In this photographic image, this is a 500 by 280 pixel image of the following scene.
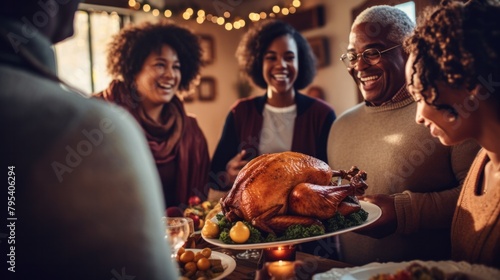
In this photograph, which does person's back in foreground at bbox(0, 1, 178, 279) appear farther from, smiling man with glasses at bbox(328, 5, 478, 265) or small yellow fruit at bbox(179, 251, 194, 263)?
smiling man with glasses at bbox(328, 5, 478, 265)

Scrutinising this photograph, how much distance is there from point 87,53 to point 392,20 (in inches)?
191

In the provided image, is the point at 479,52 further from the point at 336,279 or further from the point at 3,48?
the point at 3,48

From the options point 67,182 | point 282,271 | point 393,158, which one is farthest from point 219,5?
point 67,182

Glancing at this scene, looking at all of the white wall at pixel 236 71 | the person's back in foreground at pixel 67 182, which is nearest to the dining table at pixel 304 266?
the person's back in foreground at pixel 67 182

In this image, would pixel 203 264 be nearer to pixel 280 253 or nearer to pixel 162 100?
pixel 280 253

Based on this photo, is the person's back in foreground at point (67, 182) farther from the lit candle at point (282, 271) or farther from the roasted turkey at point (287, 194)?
the roasted turkey at point (287, 194)

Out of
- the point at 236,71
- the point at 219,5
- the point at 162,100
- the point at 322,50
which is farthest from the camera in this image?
the point at 236,71

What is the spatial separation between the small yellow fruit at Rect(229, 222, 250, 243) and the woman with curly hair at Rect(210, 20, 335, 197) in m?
1.20

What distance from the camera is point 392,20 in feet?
5.87

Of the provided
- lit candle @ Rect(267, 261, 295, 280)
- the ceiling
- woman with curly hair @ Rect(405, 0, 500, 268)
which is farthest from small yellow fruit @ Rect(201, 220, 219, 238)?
the ceiling

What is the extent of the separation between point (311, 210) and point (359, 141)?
0.70m

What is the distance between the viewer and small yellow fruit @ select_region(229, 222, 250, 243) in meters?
1.25

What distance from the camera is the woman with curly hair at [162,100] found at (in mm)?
2889

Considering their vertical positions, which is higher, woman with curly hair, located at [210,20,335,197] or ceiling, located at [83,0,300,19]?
ceiling, located at [83,0,300,19]
